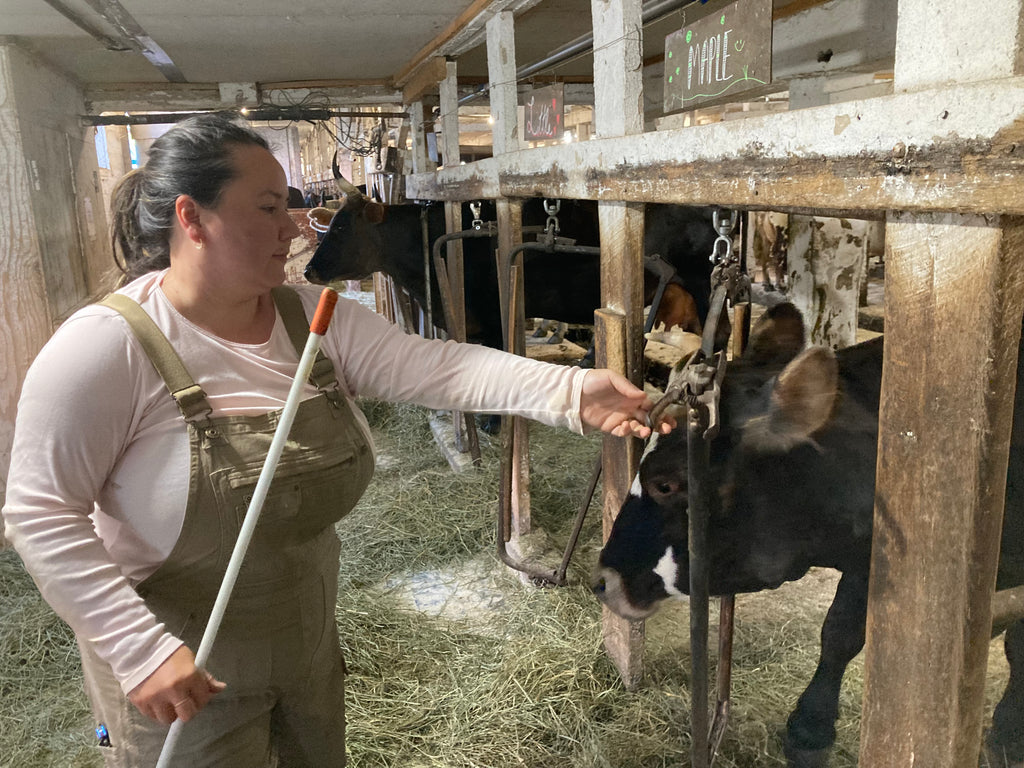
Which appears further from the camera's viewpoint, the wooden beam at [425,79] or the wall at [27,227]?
the wooden beam at [425,79]

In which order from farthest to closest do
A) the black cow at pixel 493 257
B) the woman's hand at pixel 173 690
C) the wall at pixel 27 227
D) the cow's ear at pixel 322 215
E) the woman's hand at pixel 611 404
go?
the cow's ear at pixel 322 215
the black cow at pixel 493 257
the wall at pixel 27 227
the woman's hand at pixel 611 404
the woman's hand at pixel 173 690

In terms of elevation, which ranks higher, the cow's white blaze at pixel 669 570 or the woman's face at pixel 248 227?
the woman's face at pixel 248 227

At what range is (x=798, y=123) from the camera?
61.1 inches

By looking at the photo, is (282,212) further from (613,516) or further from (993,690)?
(993,690)

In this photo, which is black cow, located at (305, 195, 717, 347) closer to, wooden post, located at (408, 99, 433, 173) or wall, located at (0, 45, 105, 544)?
wooden post, located at (408, 99, 433, 173)

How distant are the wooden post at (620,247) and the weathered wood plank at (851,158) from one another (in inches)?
3.5

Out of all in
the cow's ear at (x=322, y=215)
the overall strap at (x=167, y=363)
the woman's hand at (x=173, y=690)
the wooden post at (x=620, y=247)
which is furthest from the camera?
the cow's ear at (x=322, y=215)

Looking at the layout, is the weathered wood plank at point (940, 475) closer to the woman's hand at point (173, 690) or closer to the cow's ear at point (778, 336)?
the cow's ear at point (778, 336)

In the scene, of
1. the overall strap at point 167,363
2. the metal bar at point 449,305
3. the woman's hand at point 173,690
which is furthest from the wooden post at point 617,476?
the metal bar at point 449,305

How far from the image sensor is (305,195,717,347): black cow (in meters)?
5.21

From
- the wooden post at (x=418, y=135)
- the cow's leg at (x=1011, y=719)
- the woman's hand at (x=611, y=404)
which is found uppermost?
the wooden post at (x=418, y=135)

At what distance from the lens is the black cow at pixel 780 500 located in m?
1.86

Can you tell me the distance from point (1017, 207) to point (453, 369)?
123 cm

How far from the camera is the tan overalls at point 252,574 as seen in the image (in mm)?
1511
